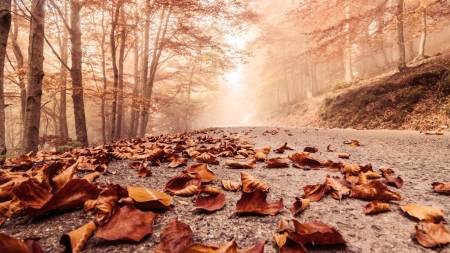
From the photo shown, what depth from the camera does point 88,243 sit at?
0.80 m

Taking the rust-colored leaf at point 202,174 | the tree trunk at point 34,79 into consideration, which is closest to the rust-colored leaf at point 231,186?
the rust-colored leaf at point 202,174

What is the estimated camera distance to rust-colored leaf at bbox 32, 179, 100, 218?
0.97 m

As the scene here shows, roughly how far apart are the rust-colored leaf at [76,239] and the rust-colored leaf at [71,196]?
0.85 ft

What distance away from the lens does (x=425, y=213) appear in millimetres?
998

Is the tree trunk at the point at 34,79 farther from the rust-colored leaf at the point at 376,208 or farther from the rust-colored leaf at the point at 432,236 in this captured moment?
the rust-colored leaf at the point at 432,236

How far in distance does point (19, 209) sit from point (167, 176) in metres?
0.88

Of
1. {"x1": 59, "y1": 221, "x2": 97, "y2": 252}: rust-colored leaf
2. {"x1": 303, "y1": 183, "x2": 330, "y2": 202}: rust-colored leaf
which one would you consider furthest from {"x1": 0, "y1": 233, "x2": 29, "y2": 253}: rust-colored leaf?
→ {"x1": 303, "y1": 183, "x2": 330, "y2": 202}: rust-colored leaf

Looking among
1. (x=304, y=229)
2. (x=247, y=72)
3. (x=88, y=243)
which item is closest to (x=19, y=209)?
(x=88, y=243)

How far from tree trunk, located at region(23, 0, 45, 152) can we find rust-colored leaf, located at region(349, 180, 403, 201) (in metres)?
5.52

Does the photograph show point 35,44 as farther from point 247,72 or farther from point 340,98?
point 247,72

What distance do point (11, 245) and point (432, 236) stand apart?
130cm

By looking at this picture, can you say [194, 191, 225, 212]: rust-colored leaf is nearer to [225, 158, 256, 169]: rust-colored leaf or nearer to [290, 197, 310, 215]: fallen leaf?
[290, 197, 310, 215]: fallen leaf

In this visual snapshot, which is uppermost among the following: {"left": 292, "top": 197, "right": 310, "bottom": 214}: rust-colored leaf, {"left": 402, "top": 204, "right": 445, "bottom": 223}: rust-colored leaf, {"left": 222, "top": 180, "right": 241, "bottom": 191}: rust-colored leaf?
{"left": 222, "top": 180, "right": 241, "bottom": 191}: rust-colored leaf

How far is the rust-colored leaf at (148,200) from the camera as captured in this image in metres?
1.02
